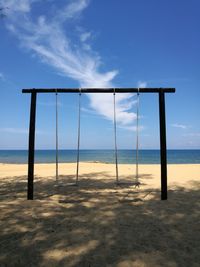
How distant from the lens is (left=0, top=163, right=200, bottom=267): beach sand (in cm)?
357

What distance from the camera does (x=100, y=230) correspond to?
4.66 m

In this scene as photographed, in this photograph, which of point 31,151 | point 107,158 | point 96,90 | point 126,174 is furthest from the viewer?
point 107,158

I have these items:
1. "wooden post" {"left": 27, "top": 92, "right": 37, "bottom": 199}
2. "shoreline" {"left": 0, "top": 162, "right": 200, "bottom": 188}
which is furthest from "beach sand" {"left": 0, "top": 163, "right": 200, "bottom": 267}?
"shoreline" {"left": 0, "top": 162, "right": 200, "bottom": 188}

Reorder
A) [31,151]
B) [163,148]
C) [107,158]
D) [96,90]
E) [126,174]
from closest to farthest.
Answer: [163,148] < [31,151] < [96,90] < [126,174] < [107,158]

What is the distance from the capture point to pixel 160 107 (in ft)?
23.2

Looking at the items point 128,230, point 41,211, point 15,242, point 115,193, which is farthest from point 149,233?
point 115,193

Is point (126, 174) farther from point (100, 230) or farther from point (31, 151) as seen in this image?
point (100, 230)

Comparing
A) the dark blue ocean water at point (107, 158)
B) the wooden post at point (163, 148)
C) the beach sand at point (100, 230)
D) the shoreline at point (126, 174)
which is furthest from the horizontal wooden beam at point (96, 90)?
the dark blue ocean water at point (107, 158)

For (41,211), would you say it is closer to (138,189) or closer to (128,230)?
(128,230)

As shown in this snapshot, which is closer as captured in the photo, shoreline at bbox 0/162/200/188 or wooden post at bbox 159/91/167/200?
wooden post at bbox 159/91/167/200

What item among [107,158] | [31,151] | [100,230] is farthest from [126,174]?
[107,158]

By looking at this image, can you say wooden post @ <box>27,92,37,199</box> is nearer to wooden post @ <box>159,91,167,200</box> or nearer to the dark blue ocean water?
wooden post @ <box>159,91,167,200</box>

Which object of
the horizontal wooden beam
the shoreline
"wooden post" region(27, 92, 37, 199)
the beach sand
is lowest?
the beach sand

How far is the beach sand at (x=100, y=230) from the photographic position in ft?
11.7
